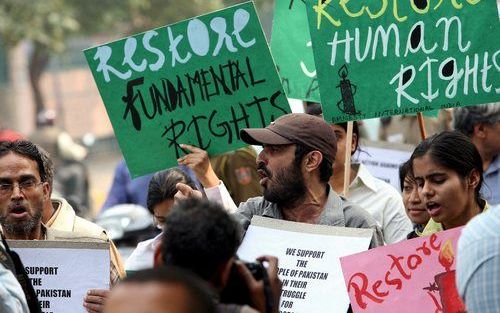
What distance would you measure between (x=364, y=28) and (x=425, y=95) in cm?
45

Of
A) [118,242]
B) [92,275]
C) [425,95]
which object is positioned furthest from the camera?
[118,242]

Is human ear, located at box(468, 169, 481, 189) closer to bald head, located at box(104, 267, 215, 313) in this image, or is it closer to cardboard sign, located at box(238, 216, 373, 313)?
cardboard sign, located at box(238, 216, 373, 313)

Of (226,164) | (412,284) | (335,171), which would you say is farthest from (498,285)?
(226,164)

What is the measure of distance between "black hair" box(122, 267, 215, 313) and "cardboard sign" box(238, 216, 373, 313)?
2116 mm

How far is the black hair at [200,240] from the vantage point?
144 inches

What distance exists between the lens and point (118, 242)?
9938 mm

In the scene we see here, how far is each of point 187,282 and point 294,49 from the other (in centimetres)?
415

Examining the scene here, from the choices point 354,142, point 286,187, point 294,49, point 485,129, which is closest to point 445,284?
point 286,187

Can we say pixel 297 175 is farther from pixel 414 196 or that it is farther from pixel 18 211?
pixel 18 211

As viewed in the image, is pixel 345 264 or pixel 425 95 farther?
pixel 425 95

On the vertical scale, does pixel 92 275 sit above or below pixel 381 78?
below

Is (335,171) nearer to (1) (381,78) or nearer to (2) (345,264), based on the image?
(1) (381,78)

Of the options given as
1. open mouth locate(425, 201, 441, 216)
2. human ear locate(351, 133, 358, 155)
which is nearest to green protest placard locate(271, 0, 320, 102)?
human ear locate(351, 133, 358, 155)

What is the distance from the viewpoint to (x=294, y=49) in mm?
7184
